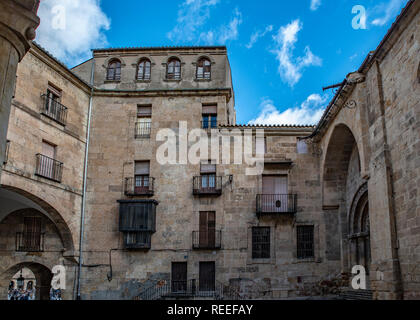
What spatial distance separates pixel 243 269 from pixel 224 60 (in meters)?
9.51

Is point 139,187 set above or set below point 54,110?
below

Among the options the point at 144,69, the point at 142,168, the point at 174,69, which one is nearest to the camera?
the point at 142,168

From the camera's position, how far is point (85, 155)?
63.4 feet

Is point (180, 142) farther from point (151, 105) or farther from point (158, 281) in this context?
point (158, 281)

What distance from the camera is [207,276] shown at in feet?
58.6

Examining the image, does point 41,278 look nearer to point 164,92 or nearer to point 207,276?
point 207,276

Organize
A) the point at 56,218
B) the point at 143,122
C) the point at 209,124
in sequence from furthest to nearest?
1. the point at 143,122
2. the point at 209,124
3. the point at 56,218

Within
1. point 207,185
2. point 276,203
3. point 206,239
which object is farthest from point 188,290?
point 276,203

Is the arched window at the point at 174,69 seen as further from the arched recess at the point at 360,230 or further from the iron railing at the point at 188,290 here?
the arched recess at the point at 360,230

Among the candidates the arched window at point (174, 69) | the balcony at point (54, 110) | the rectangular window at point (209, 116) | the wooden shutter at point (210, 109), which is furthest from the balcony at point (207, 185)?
the balcony at point (54, 110)

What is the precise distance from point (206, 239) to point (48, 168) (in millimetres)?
6884

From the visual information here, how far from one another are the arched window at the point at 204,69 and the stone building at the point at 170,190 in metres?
0.05

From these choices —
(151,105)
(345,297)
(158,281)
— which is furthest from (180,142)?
(345,297)

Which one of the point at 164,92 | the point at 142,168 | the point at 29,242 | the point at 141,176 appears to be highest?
the point at 164,92
